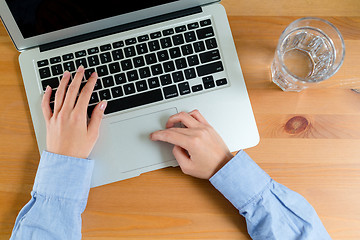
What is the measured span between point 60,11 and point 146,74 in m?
0.20

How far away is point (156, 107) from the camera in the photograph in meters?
0.64

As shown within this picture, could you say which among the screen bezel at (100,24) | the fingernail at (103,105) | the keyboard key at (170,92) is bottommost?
the keyboard key at (170,92)

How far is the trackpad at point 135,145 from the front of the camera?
0.64 m

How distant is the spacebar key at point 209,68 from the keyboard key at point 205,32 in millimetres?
63

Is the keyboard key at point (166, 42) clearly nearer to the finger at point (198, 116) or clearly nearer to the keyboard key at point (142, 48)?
the keyboard key at point (142, 48)

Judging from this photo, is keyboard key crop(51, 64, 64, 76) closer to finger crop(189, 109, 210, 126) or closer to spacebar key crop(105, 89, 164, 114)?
spacebar key crop(105, 89, 164, 114)

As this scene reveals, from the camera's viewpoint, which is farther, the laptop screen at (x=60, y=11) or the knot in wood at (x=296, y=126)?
the knot in wood at (x=296, y=126)

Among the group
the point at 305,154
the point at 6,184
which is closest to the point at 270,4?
the point at 305,154

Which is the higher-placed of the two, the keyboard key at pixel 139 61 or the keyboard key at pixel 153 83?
the keyboard key at pixel 139 61

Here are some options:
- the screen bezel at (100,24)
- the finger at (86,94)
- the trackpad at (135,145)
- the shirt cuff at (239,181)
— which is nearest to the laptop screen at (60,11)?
the screen bezel at (100,24)

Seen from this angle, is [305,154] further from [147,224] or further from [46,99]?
[46,99]

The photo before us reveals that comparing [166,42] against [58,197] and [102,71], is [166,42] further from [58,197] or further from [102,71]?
[58,197]

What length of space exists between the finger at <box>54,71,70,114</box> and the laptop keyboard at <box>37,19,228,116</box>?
2cm

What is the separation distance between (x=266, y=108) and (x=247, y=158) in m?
0.12
